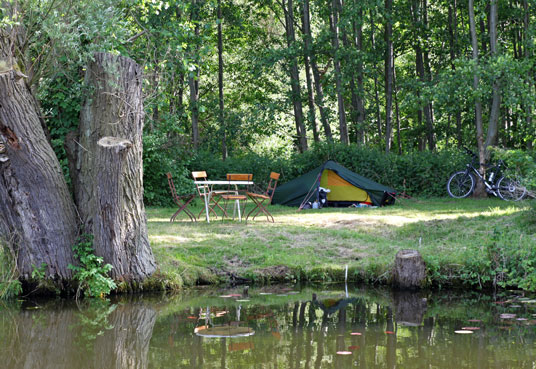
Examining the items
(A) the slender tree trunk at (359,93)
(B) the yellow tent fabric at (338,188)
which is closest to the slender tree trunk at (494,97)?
(B) the yellow tent fabric at (338,188)

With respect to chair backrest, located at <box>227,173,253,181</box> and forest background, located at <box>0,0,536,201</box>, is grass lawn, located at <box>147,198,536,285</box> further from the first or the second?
forest background, located at <box>0,0,536,201</box>

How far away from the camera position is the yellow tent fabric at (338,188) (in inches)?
549

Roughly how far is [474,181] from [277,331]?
36.8 ft

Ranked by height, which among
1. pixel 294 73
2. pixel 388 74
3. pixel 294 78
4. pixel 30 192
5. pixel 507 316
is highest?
pixel 294 73

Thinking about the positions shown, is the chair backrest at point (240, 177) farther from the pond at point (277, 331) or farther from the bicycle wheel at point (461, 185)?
the bicycle wheel at point (461, 185)

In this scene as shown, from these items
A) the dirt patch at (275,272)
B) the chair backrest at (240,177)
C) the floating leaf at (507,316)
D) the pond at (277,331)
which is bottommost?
the floating leaf at (507,316)

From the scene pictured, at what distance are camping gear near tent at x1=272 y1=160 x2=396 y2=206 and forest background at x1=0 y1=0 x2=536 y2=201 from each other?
7.55 feet

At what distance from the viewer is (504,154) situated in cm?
866

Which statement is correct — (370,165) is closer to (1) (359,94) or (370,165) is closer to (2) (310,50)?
(1) (359,94)

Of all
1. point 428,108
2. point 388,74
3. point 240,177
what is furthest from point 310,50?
point 240,177

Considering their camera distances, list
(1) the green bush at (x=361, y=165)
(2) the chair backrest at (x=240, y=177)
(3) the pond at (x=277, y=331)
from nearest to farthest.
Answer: (3) the pond at (x=277, y=331), (2) the chair backrest at (x=240, y=177), (1) the green bush at (x=361, y=165)

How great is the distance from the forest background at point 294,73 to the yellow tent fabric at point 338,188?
262 cm

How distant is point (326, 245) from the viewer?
7.89 m

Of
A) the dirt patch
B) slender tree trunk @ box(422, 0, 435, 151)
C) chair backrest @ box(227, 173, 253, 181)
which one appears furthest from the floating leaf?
slender tree trunk @ box(422, 0, 435, 151)
